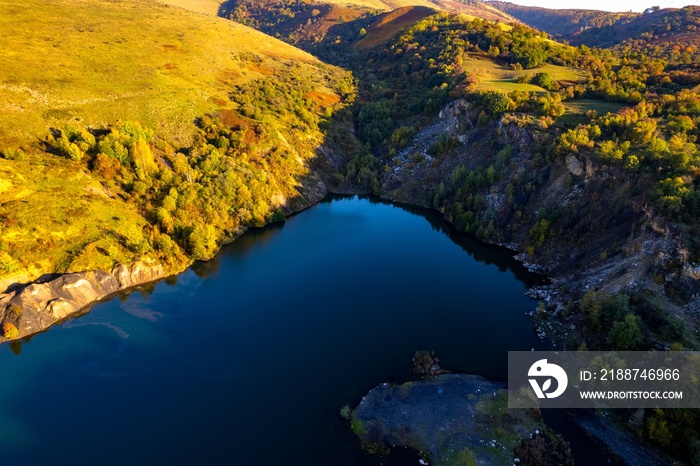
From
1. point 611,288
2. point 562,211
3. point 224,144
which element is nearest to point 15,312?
point 224,144

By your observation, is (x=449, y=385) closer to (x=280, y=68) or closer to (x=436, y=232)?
(x=436, y=232)

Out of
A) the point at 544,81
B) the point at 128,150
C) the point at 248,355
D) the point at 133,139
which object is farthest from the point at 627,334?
Answer: the point at 133,139

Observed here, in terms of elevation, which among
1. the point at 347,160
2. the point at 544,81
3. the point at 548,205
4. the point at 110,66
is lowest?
the point at 347,160

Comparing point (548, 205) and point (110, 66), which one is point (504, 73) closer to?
point (548, 205)

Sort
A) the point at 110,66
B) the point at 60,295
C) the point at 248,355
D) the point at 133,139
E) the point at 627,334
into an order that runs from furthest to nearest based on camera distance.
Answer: the point at 110,66 < the point at 133,139 < the point at 60,295 < the point at 248,355 < the point at 627,334

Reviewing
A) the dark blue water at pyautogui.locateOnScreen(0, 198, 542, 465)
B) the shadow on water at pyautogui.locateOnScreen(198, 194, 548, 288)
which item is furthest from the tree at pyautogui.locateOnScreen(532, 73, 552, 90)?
the dark blue water at pyautogui.locateOnScreen(0, 198, 542, 465)

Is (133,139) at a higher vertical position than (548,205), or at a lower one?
higher
